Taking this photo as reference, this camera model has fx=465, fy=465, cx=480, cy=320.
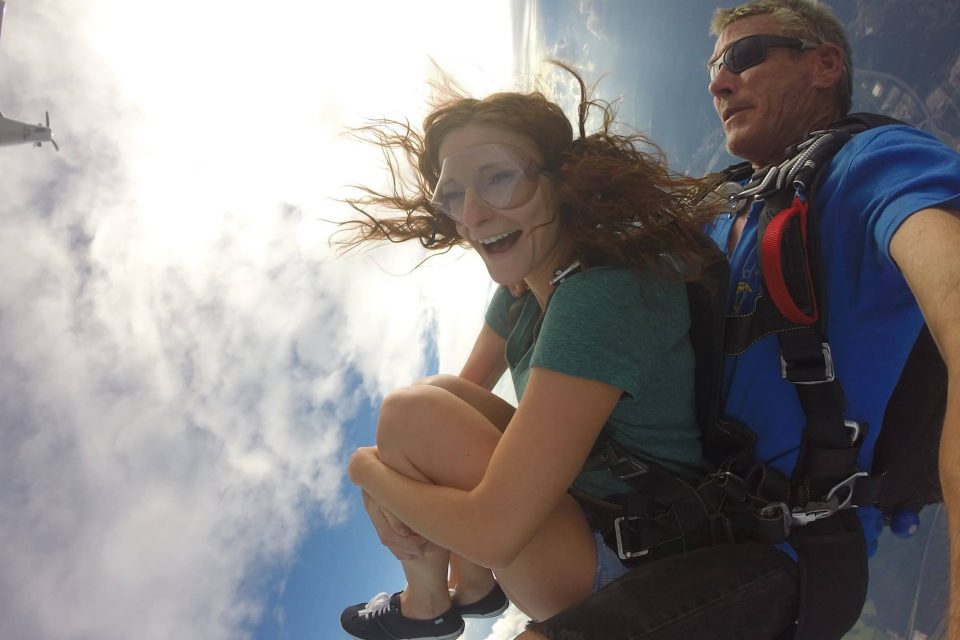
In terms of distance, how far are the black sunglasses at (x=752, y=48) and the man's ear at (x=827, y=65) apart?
1.4 inches

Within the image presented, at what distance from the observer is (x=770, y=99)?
1894 mm

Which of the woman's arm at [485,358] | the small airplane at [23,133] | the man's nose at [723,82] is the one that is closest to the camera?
the man's nose at [723,82]

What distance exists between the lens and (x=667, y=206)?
1318 millimetres

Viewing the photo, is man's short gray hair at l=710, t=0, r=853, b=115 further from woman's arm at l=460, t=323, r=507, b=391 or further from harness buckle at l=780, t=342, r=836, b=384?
woman's arm at l=460, t=323, r=507, b=391

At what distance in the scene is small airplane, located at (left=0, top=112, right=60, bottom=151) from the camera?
3246mm

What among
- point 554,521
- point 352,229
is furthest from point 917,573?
point 352,229

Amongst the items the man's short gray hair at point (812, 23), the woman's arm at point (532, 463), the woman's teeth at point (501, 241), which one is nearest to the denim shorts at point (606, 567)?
the woman's arm at point (532, 463)

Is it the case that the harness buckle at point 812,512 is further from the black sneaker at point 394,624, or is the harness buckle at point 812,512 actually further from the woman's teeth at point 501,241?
the black sneaker at point 394,624

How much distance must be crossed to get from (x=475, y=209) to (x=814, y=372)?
1.00 meters

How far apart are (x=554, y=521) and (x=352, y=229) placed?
1243 mm

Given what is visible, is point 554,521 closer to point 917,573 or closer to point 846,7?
point 917,573

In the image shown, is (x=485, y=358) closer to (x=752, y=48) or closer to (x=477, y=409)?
(x=477, y=409)

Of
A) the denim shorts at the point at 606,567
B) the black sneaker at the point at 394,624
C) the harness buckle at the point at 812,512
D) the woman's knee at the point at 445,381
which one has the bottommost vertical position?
the harness buckle at the point at 812,512

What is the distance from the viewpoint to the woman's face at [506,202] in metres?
1.36
